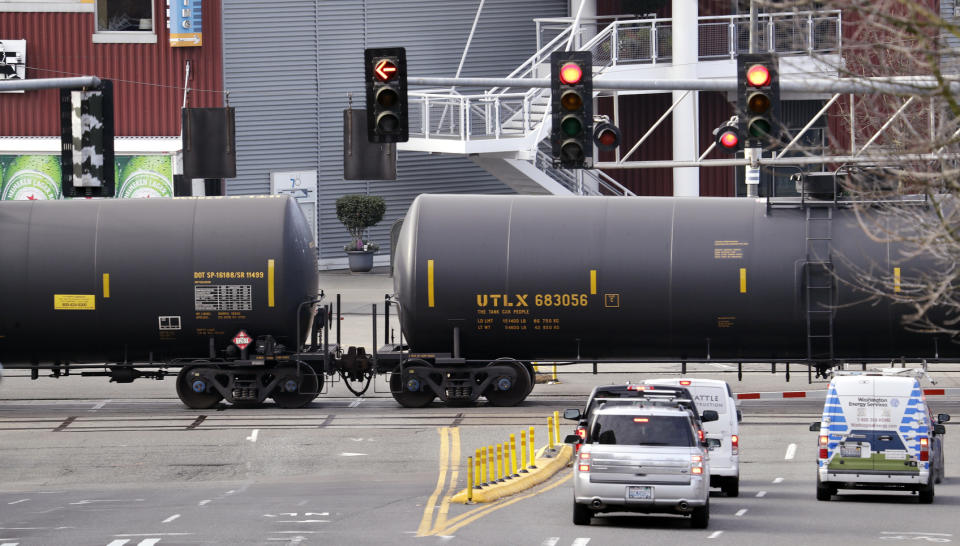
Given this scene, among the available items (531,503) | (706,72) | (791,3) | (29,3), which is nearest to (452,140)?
(706,72)

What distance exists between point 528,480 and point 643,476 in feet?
15.7

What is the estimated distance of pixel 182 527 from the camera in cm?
1839

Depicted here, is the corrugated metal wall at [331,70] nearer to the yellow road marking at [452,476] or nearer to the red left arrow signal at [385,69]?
the yellow road marking at [452,476]

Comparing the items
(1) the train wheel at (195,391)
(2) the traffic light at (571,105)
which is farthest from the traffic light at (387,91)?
(1) the train wheel at (195,391)

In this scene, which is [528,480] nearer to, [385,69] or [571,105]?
[571,105]

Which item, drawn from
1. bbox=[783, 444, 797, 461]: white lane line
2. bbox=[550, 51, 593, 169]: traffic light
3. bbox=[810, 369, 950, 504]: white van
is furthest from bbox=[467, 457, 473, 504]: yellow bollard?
bbox=[783, 444, 797, 461]: white lane line

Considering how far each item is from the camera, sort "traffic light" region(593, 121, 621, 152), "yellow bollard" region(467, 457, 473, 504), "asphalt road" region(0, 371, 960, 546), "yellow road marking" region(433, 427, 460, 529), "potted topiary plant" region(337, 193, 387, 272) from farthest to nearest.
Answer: "potted topiary plant" region(337, 193, 387, 272)
"traffic light" region(593, 121, 621, 152)
"yellow bollard" region(467, 457, 473, 504)
"yellow road marking" region(433, 427, 460, 529)
"asphalt road" region(0, 371, 960, 546)

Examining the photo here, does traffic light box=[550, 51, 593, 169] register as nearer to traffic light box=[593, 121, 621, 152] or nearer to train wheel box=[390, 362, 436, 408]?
A: traffic light box=[593, 121, 621, 152]

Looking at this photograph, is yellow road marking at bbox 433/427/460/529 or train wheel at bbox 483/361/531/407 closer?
yellow road marking at bbox 433/427/460/529

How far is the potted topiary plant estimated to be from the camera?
168ft

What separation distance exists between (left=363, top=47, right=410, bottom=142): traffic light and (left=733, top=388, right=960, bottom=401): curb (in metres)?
13.6

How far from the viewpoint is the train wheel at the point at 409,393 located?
101 feet

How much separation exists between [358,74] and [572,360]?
978 inches

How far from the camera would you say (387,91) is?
2047 cm
